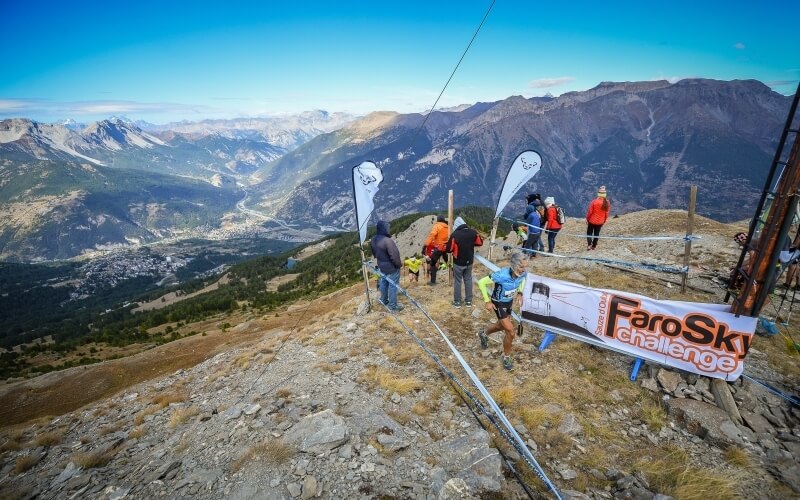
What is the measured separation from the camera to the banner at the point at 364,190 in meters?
12.0

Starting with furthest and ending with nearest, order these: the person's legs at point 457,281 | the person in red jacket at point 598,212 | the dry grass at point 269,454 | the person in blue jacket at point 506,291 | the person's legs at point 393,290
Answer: the person in red jacket at point 598,212, the person's legs at point 393,290, the person's legs at point 457,281, the person in blue jacket at point 506,291, the dry grass at point 269,454

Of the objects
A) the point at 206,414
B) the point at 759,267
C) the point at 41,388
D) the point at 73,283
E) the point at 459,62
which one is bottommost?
the point at 73,283

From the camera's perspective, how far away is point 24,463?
27.9ft

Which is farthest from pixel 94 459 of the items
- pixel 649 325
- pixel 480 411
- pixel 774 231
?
pixel 774 231

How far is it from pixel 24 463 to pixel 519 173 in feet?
56.2

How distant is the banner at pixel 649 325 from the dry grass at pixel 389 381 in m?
3.92

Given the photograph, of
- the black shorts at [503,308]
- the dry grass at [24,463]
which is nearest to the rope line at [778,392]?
the black shorts at [503,308]

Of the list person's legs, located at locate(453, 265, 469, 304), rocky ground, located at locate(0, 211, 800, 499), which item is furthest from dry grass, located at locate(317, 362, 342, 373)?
person's legs, located at locate(453, 265, 469, 304)

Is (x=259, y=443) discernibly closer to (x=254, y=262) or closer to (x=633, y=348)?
(x=633, y=348)

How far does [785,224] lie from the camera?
6.66 m

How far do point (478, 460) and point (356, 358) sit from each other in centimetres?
496

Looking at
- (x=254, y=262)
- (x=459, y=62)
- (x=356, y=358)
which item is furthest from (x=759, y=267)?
(x=254, y=262)

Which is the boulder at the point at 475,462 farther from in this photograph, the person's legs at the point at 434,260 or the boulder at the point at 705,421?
the person's legs at the point at 434,260

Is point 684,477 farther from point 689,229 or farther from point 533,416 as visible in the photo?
point 689,229
